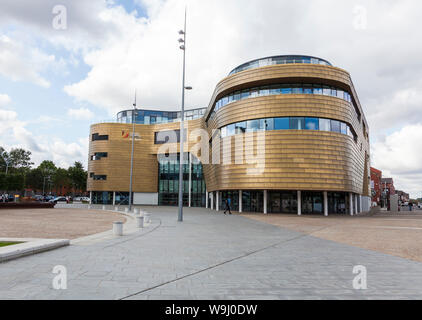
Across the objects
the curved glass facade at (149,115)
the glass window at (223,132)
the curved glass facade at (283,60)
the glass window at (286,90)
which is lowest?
the glass window at (223,132)

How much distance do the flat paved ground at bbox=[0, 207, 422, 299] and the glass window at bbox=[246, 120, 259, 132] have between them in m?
21.7

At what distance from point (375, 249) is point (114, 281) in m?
8.87

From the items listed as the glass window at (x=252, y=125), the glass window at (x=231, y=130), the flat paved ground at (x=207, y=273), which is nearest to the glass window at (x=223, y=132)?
the glass window at (x=231, y=130)

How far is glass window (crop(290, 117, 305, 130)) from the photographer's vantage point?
28.6 m

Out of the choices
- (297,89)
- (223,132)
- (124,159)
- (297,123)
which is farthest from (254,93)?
(124,159)

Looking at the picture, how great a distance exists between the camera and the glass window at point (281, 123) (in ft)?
94.7

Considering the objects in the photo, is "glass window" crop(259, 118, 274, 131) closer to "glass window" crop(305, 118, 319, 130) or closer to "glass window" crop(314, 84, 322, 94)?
"glass window" crop(305, 118, 319, 130)

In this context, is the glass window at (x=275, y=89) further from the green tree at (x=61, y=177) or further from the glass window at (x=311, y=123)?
the green tree at (x=61, y=177)

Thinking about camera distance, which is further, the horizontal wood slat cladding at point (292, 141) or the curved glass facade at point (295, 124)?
the curved glass facade at point (295, 124)

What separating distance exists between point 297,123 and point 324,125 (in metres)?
2.87

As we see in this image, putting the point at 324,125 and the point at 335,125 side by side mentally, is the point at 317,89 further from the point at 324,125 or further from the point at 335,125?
the point at 335,125

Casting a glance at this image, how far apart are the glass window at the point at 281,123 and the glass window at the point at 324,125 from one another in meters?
3.50

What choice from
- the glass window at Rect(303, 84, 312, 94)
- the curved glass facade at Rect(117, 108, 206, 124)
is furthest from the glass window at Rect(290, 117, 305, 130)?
the curved glass facade at Rect(117, 108, 206, 124)
